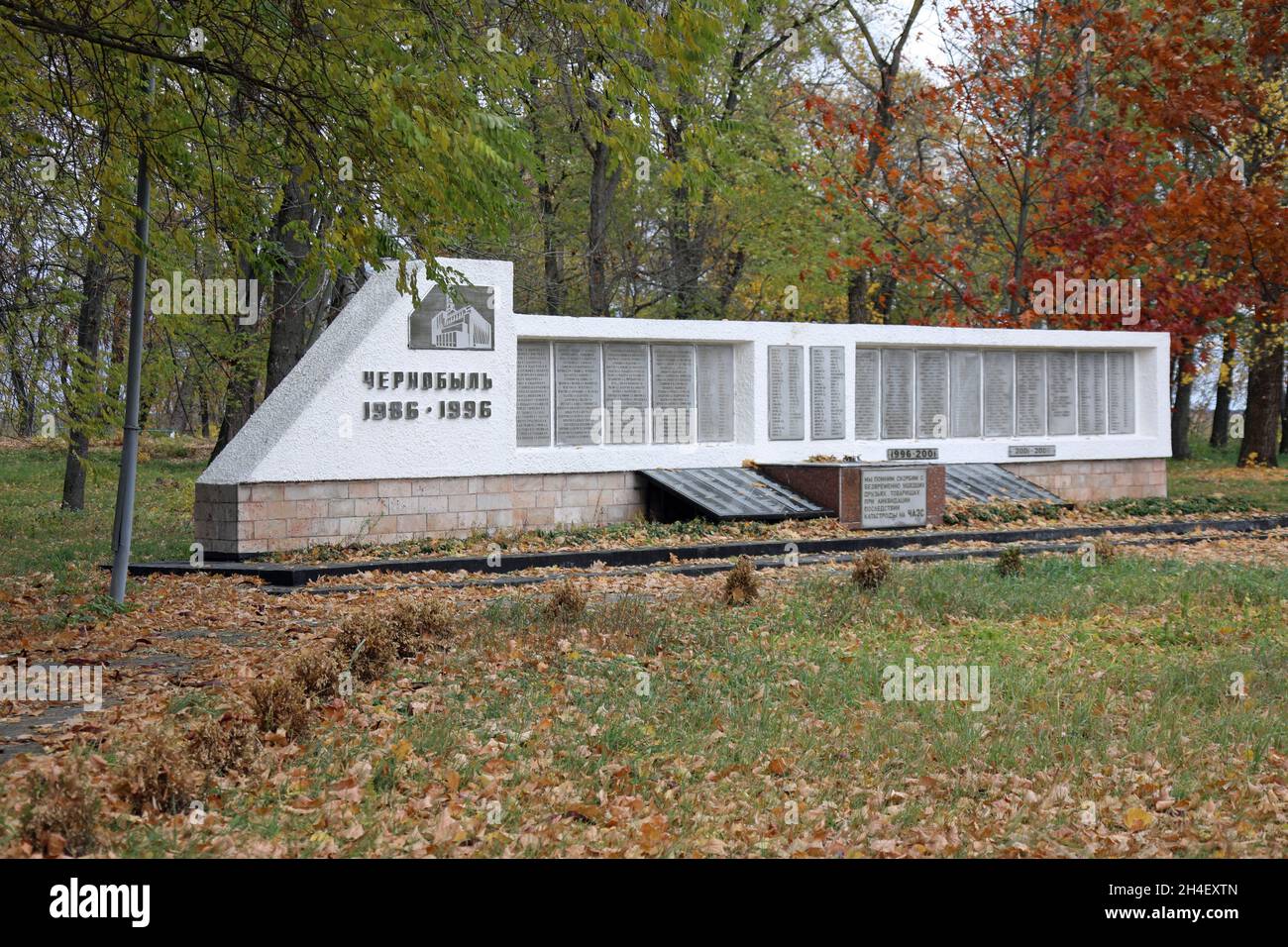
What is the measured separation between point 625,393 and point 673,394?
904mm

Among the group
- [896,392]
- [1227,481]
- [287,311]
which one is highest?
[287,311]

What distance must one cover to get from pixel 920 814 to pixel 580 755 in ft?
5.96

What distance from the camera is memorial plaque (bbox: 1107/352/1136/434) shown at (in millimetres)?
26141

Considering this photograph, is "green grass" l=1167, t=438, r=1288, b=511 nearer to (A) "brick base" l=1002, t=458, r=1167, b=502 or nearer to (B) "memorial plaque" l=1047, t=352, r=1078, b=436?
(A) "brick base" l=1002, t=458, r=1167, b=502

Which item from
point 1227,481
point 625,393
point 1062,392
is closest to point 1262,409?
point 1227,481

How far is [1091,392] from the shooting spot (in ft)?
84.8

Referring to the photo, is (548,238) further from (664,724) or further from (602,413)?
(664,724)

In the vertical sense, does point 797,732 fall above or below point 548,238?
below

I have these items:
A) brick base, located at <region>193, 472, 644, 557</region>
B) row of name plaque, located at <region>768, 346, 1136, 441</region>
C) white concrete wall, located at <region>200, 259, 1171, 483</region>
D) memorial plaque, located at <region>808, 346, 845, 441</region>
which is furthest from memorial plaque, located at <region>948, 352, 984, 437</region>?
brick base, located at <region>193, 472, 644, 557</region>

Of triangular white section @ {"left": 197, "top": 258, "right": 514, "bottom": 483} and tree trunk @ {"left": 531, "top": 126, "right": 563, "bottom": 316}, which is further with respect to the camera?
tree trunk @ {"left": 531, "top": 126, "right": 563, "bottom": 316}

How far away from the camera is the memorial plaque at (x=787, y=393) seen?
2195 cm

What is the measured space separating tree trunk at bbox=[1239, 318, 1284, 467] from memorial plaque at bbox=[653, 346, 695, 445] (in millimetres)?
A: 18197

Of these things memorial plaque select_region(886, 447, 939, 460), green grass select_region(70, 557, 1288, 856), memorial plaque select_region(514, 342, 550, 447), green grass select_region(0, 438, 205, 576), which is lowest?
green grass select_region(70, 557, 1288, 856)

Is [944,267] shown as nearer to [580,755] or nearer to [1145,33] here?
[1145,33]
